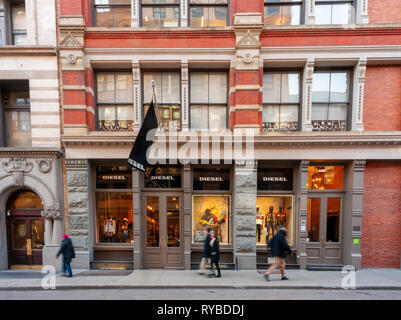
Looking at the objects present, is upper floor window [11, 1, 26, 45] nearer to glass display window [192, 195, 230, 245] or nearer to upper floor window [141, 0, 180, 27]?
upper floor window [141, 0, 180, 27]

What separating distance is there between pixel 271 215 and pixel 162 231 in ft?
15.0

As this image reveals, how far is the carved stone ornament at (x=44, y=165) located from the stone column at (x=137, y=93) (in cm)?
356

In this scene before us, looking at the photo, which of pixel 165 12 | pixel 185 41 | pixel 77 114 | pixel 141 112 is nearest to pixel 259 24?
pixel 185 41

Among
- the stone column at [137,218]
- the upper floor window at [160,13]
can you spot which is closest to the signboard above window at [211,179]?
the stone column at [137,218]

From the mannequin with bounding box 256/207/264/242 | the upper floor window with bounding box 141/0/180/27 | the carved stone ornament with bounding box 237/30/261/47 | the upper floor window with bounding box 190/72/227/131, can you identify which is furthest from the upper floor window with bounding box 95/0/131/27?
the mannequin with bounding box 256/207/264/242

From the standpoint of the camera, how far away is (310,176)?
334 inches

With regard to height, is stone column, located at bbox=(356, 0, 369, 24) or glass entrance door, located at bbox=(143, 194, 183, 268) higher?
stone column, located at bbox=(356, 0, 369, 24)

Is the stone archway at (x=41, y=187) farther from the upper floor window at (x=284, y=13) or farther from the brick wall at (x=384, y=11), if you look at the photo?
the brick wall at (x=384, y=11)

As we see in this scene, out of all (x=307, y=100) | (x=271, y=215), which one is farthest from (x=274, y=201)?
(x=307, y=100)

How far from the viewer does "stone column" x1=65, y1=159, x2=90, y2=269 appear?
26.3ft

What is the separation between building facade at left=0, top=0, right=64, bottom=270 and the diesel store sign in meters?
8.14

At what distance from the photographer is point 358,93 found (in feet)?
26.0

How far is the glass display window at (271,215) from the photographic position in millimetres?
8508

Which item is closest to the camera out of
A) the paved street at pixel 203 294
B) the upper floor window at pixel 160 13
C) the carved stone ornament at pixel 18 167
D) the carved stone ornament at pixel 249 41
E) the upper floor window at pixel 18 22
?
the paved street at pixel 203 294
